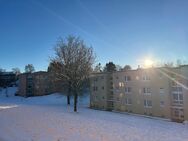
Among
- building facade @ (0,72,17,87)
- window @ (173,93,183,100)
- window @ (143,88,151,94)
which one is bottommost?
window @ (173,93,183,100)

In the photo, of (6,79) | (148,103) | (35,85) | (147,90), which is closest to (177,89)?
(147,90)

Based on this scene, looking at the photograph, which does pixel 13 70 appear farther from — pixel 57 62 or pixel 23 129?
pixel 23 129

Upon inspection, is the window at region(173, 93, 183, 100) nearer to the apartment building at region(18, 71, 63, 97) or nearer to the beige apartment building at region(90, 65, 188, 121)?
the beige apartment building at region(90, 65, 188, 121)

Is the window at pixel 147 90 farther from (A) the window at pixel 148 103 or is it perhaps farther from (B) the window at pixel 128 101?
(B) the window at pixel 128 101

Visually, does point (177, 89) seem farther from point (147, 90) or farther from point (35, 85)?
point (35, 85)

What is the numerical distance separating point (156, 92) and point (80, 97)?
95.8 feet

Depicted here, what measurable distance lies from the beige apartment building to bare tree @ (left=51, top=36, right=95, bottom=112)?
396 inches

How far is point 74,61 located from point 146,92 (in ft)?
48.4

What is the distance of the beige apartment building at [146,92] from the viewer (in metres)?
35.2

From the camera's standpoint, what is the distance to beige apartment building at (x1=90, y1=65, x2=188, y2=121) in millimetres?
35219

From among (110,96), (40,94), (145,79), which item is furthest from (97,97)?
(40,94)

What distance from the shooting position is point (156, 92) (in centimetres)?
3875

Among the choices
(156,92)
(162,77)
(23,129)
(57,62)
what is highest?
(57,62)

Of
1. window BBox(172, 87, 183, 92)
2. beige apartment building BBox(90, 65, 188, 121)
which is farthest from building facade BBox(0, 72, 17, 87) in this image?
window BBox(172, 87, 183, 92)
